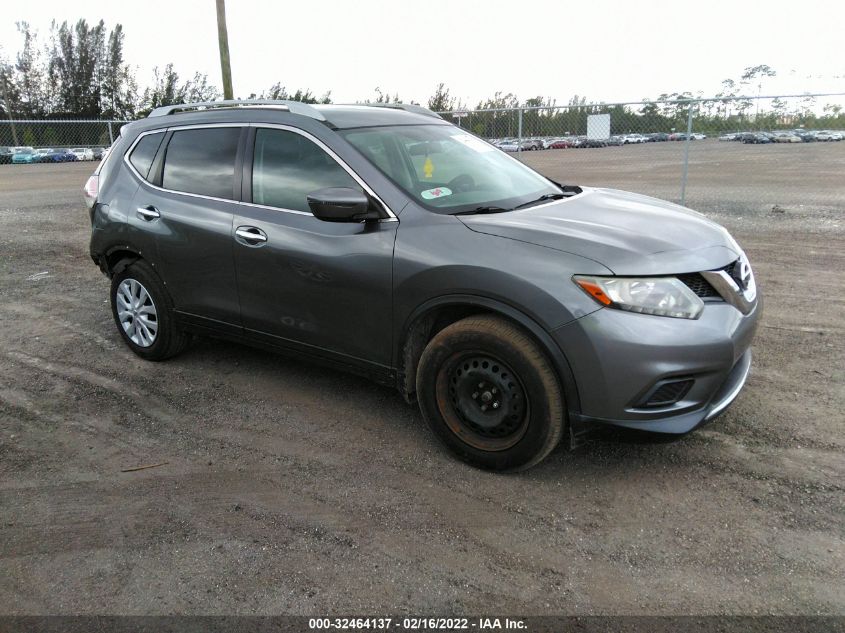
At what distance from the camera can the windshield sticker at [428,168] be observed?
12.6 feet

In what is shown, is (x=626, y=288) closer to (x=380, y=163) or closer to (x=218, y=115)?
(x=380, y=163)

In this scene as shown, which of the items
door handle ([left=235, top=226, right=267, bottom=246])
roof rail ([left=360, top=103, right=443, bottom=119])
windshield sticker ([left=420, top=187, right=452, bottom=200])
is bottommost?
door handle ([left=235, top=226, right=267, bottom=246])

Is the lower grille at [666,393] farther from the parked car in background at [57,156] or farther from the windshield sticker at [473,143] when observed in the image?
the parked car in background at [57,156]

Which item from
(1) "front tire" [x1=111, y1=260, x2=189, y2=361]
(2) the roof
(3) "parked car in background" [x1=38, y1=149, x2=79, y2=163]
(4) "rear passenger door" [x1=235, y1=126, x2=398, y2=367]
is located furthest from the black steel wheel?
(3) "parked car in background" [x1=38, y1=149, x2=79, y2=163]

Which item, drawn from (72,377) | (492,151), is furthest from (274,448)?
(492,151)

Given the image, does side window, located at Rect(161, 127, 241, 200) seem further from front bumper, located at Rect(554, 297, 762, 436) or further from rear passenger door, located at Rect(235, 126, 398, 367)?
front bumper, located at Rect(554, 297, 762, 436)

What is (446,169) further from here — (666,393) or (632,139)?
(632,139)

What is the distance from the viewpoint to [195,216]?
4285mm

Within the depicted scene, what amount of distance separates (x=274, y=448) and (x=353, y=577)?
1.24 m

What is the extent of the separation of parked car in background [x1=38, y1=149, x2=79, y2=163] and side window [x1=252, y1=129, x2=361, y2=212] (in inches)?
1211

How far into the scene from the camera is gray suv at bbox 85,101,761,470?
2943 millimetres

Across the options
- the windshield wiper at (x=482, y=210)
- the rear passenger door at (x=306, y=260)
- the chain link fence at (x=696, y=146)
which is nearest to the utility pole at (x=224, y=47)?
the chain link fence at (x=696, y=146)

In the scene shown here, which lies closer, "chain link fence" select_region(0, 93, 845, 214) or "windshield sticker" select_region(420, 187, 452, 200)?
"windshield sticker" select_region(420, 187, 452, 200)

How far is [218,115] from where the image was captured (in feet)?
14.3
